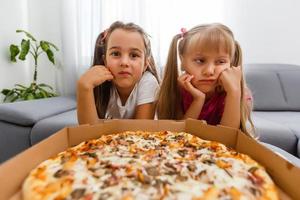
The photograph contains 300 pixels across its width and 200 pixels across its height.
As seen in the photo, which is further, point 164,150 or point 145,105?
point 145,105

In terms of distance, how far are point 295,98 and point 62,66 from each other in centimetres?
219

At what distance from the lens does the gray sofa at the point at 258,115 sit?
165 cm

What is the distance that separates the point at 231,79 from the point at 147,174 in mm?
580

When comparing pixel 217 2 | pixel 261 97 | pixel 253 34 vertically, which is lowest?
pixel 261 97

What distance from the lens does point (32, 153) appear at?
541 millimetres

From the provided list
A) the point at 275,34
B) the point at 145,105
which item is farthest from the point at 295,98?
the point at 145,105

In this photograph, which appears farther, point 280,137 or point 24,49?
point 24,49

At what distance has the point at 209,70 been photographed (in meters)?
1.00

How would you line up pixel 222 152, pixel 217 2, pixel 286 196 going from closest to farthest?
pixel 286 196 < pixel 222 152 < pixel 217 2

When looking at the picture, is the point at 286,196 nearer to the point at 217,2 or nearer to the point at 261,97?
the point at 261,97

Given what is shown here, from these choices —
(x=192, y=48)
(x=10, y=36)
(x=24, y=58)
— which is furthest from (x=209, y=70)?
(x=10, y=36)

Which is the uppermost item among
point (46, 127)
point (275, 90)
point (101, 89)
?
point (101, 89)

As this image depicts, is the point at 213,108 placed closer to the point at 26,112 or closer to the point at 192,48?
the point at 192,48

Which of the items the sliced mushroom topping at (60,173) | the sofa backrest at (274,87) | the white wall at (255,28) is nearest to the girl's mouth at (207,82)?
the sliced mushroom topping at (60,173)
